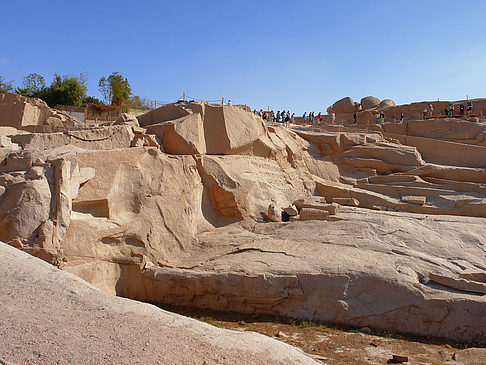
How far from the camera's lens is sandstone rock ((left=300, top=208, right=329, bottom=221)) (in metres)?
8.72

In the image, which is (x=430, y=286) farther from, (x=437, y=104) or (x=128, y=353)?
(x=437, y=104)

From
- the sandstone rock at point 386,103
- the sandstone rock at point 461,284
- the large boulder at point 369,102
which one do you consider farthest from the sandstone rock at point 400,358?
the large boulder at point 369,102

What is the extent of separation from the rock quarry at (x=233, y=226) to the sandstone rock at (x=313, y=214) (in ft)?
0.08

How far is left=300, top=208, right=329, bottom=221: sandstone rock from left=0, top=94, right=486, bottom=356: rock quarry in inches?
1.0

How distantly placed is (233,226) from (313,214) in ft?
5.58

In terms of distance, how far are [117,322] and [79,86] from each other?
2470cm

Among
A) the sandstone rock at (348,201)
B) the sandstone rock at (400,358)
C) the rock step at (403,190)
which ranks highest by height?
the rock step at (403,190)

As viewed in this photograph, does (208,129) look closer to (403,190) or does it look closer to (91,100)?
(403,190)

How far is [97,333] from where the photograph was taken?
9.08 feet

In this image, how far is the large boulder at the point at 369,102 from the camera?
24969mm

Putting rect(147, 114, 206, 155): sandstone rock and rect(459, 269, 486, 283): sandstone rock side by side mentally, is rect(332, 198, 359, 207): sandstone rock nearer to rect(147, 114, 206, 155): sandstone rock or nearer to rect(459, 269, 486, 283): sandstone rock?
rect(147, 114, 206, 155): sandstone rock

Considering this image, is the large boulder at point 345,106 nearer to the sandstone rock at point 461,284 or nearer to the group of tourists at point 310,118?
the group of tourists at point 310,118

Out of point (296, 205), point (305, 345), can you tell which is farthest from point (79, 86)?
point (305, 345)

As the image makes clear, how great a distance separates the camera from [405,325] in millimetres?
5906
